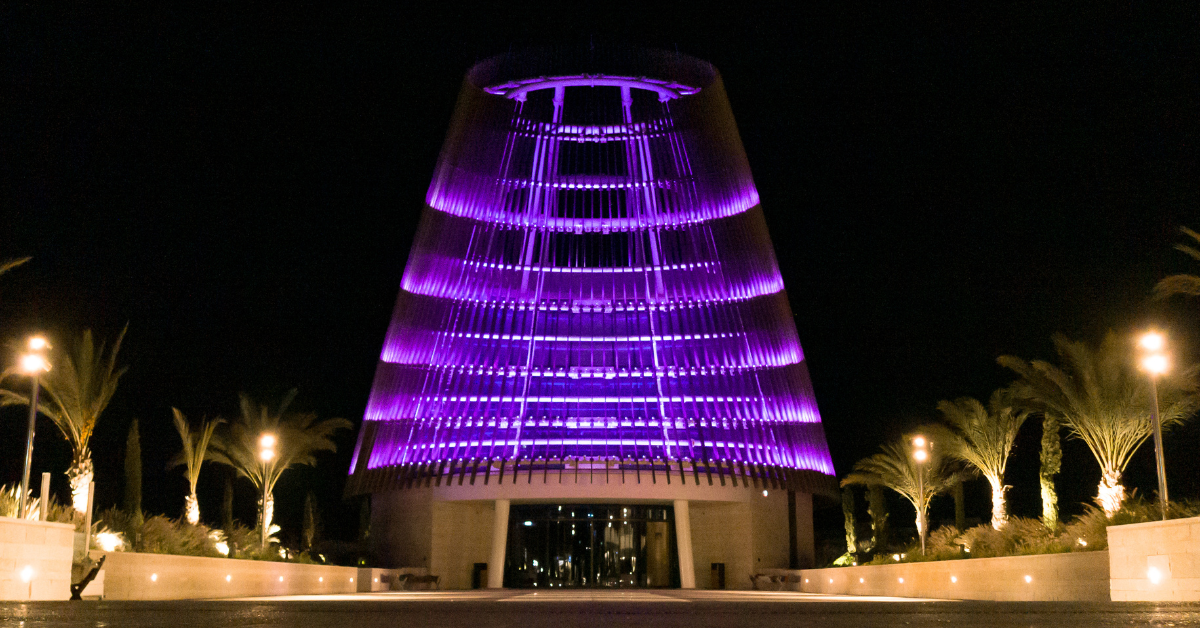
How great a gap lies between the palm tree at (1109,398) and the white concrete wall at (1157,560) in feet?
35.1

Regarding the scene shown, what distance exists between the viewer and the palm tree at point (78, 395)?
31781mm

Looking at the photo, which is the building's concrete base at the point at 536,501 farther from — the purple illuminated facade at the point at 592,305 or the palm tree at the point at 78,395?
the palm tree at the point at 78,395

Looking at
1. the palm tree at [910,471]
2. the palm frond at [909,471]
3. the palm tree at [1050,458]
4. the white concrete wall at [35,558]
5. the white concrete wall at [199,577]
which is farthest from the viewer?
the palm frond at [909,471]

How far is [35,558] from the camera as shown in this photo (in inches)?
775

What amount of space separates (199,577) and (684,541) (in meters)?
24.8

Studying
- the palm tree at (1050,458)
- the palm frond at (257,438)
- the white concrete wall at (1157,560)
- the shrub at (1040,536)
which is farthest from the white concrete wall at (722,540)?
the white concrete wall at (1157,560)

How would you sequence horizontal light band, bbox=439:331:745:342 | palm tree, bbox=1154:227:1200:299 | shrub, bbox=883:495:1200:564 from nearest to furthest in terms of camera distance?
1. shrub, bbox=883:495:1200:564
2. palm tree, bbox=1154:227:1200:299
3. horizontal light band, bbox=439:331:745:342

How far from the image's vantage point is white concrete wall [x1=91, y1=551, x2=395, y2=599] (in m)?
23.8

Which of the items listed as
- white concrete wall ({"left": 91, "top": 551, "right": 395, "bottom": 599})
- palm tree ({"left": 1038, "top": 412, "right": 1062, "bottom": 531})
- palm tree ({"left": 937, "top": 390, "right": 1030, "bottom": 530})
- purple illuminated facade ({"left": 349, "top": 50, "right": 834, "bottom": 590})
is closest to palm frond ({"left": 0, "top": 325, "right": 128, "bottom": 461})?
white concrete wall ({"left": 91, "top": 551, "right": 395, "bottom": 599})

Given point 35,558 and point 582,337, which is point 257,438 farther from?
point 35,558

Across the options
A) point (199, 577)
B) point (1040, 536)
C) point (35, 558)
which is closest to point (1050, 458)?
point (1040, 536)

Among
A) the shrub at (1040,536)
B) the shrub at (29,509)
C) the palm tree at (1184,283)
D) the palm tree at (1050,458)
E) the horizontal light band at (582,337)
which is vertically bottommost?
the shrub at (1040,536)

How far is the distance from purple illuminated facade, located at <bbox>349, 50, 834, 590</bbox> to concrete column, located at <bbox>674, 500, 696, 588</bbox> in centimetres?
153

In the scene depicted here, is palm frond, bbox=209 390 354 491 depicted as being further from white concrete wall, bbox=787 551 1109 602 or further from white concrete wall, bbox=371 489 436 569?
white concrete wall, bbox=787 551 1109 602
